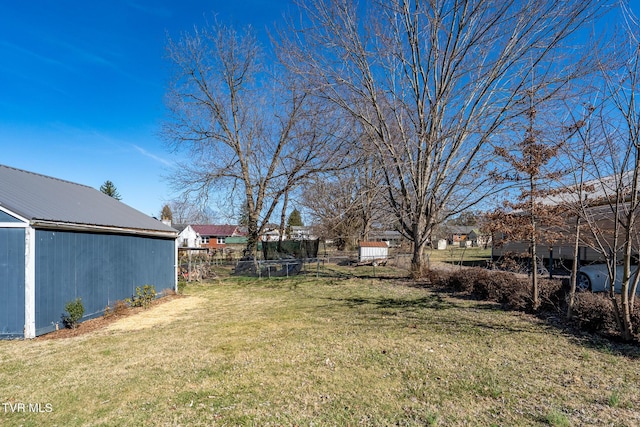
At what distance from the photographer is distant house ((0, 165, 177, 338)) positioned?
19.3 feet

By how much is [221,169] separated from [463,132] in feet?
38.1

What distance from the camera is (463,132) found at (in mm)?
11555

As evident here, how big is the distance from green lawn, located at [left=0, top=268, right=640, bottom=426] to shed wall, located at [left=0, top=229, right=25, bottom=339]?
39cm

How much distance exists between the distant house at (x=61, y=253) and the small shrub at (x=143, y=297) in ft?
0.59

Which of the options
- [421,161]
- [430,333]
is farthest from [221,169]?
[430,333]

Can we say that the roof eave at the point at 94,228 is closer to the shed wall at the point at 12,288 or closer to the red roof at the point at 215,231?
the shed wall at the point at 12,288

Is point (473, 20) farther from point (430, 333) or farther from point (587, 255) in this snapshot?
point (430, 333)

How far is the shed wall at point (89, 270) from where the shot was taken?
6195mm

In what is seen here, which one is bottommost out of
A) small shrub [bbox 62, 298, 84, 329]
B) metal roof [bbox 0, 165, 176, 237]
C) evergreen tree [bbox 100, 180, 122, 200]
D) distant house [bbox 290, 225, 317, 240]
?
small shrub [bbox 62, 298, 84, 329]

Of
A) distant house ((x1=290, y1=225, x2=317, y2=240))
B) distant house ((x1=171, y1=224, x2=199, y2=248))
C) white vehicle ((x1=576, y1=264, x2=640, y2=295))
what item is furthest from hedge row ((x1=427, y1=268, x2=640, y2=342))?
distant house ((x1=171, y1=224, x2=199, y2=248))

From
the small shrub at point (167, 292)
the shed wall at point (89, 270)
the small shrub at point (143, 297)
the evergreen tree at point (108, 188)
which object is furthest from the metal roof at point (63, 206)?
the evergreen tree at point (108, 188)

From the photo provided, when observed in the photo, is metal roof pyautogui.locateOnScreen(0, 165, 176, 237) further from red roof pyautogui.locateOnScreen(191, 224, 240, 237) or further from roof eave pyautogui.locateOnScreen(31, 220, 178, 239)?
red roof pyautogui.locateOnScreen(191, 224, 240, 237)

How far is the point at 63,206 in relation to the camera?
770cm

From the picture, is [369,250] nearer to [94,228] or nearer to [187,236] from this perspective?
[94,228]
